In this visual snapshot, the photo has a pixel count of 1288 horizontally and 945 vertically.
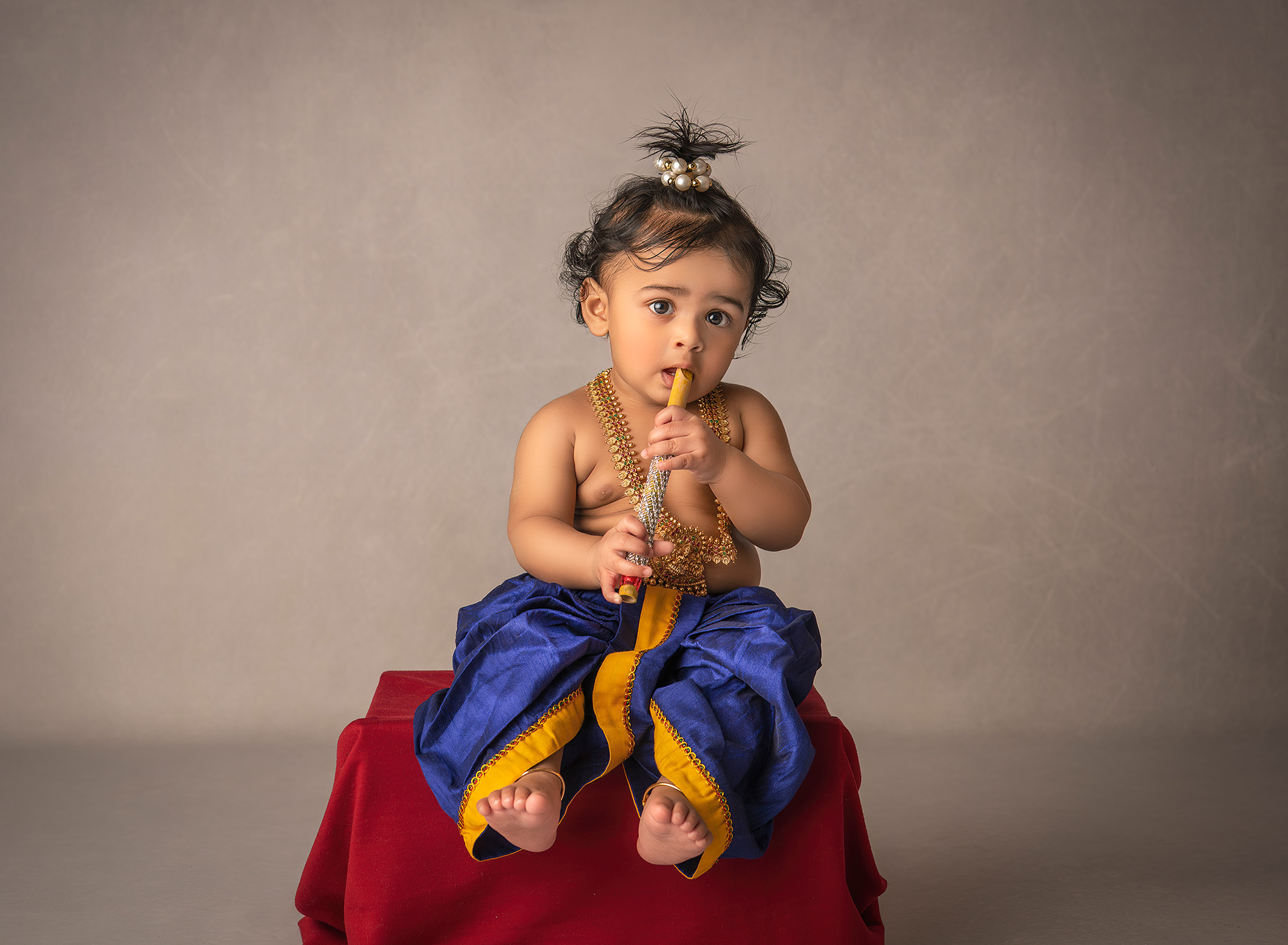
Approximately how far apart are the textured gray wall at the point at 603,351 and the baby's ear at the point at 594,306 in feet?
2.74

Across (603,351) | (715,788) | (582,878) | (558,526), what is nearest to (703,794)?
(715,788)

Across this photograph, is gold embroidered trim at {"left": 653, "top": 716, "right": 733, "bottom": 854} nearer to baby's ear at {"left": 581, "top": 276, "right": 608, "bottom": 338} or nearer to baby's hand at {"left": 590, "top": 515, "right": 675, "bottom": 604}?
baby's hand at {"left": 590, "top": 515, "right": 675, "bottom": 604}

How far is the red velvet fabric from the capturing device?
4.70 ft

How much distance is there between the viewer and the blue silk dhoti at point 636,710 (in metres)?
1.31

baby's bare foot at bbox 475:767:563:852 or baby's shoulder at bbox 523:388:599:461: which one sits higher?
baby's shoulder at bbox 523:388:599:461

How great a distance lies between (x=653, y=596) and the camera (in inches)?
58.4

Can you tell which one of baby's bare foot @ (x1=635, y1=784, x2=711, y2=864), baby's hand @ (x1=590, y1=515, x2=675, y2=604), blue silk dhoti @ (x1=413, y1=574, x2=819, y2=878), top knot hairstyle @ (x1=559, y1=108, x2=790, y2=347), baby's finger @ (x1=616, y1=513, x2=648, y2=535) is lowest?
baby's bare foot @ (x1=635, y1=784, x2=711, y2=864)

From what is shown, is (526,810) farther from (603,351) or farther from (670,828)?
(603,351)

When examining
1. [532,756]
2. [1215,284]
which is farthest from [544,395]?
[1215,284]

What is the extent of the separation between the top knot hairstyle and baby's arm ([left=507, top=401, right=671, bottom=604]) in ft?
0.64

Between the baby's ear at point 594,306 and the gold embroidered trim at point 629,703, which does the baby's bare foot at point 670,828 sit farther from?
the baby's ear at point 594,306

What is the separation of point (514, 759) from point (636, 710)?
0.15 metres

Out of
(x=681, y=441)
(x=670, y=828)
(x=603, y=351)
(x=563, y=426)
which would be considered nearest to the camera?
(x=670, y=828)

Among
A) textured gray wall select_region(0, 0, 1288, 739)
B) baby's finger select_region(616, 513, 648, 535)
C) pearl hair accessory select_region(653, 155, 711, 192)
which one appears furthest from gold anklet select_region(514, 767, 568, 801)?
textured gray wall select_region(0, 0, 1288, 739)
